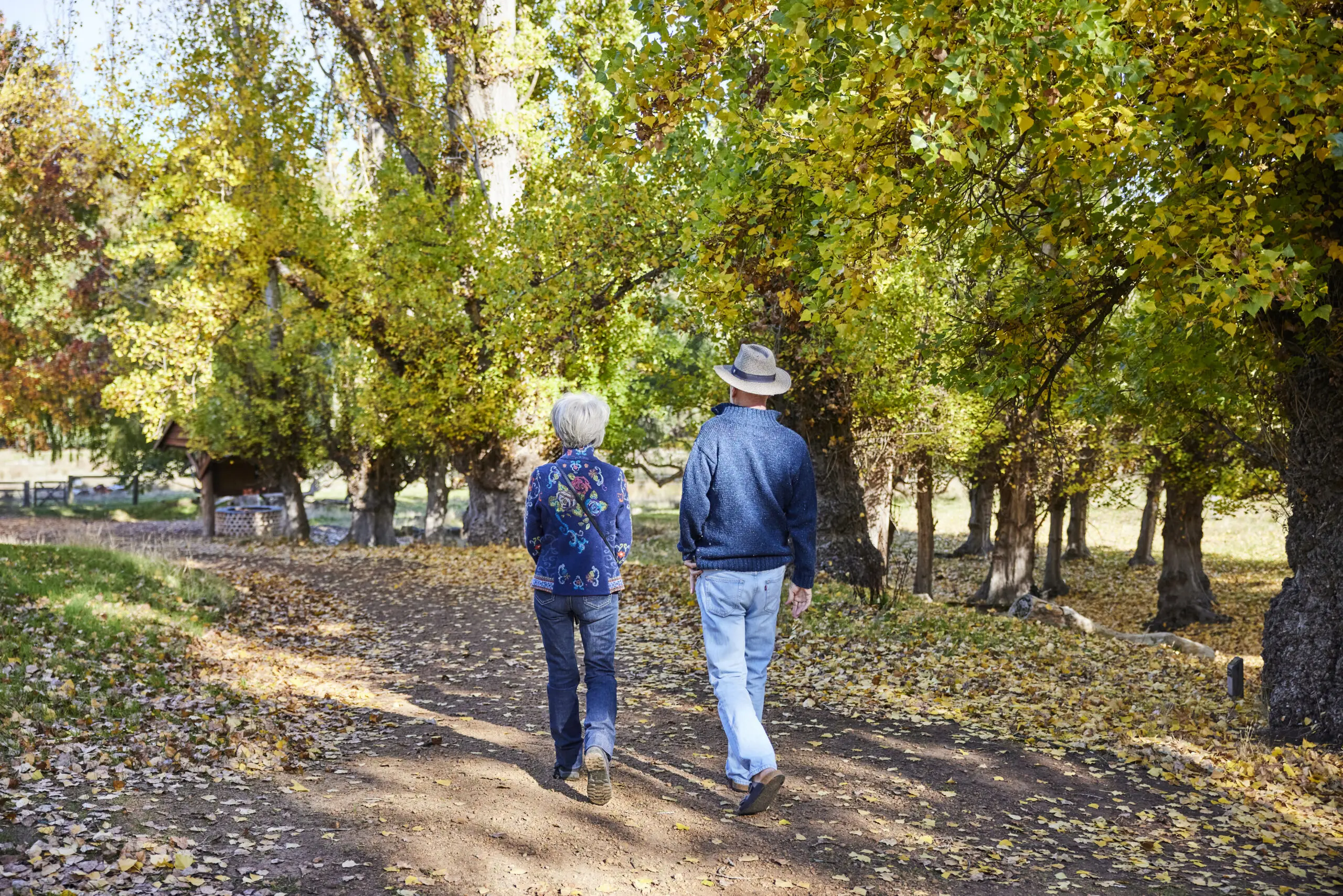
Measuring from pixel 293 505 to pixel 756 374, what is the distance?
1059 inches

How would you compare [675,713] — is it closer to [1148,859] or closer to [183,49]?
[1148,859]

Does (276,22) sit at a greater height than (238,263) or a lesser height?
greater

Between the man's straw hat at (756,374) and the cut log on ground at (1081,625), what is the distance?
993cm

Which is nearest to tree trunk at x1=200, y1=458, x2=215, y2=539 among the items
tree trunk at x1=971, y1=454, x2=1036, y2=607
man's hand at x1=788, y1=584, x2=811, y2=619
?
tree trunk at x1=971, y1=454, x2=1036, y2=607

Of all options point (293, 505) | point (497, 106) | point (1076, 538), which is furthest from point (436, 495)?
Result: point (1076, 538)

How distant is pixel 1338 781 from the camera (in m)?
6.01

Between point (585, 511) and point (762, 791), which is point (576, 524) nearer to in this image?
point (585, 511)

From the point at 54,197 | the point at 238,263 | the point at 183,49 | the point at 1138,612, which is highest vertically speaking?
the point at 183,49

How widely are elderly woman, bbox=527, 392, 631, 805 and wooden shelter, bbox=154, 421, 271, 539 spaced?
2698 centimetres

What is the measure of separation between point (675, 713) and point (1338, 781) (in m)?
4.23

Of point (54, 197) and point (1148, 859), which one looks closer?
point (1148, 859)

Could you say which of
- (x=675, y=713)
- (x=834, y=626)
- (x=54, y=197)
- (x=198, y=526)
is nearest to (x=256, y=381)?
(x=54, y=197)

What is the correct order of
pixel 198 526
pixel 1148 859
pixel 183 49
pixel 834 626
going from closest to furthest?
pixel 1148 859 → pixel 834 626 → pixel 183 49 → pixel 198 526

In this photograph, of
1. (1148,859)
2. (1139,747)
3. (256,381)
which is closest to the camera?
(1148,859)
